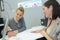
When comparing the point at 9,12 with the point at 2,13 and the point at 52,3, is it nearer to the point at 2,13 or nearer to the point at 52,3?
the point at 2,13

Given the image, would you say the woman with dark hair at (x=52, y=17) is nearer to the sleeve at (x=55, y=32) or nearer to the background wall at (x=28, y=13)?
the sleeve at (x=55, y=32)

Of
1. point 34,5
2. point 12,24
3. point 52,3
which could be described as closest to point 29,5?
point 34,5

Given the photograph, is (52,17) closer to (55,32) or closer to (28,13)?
(55,32)

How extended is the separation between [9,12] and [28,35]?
97 cm

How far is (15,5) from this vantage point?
328 centimetres

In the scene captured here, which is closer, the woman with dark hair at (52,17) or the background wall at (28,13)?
the woman with dark hair at (52,17)

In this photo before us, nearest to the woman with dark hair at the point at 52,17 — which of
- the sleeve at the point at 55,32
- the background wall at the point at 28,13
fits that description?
the sleeve at the point at 55,32

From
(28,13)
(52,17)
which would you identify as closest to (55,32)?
(52,17)

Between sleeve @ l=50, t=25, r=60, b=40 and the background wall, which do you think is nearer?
sleeve @ l=50, t=25, r=60, b=40

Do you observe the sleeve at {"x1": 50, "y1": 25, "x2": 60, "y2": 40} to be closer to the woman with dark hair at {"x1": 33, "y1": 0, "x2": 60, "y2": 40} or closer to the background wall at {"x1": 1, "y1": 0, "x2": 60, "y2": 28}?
the woman with dark hair at {"x1": 33, "y1": 0, "x2": 60, "y2": 40}

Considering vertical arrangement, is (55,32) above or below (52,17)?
below

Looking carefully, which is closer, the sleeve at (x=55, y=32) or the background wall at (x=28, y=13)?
the sleeve at (x=55, y=32)

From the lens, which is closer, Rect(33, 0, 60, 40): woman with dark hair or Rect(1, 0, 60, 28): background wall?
Rect(33, 0, 60, 40): woman with dark hair

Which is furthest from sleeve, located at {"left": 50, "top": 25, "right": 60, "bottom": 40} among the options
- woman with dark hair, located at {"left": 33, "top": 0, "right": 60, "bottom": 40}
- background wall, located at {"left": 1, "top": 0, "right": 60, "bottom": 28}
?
background wall, located at {"left": 1, "top": 0, "right": 60, "bottom": 28}
